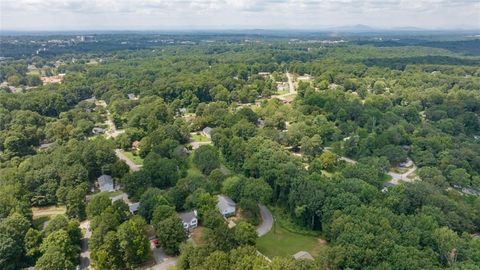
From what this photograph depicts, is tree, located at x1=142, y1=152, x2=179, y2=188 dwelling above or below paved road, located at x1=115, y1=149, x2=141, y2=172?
above

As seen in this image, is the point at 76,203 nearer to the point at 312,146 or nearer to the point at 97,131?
the point at 97,131

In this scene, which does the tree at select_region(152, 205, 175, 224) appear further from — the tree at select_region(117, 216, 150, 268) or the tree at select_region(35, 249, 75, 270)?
the tree at select_region(35, 249, 75, 270)

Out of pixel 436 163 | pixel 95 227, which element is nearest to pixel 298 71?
pixel 436 163

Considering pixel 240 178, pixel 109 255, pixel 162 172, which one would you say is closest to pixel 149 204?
pixel 109 255

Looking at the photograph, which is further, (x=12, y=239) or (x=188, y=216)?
(x=188, y=216)

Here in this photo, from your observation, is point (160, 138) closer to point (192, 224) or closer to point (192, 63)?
point (192, 224)

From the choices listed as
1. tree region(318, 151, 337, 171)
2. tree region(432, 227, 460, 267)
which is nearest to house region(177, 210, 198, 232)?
tree region(318, 151, 337, 171)
